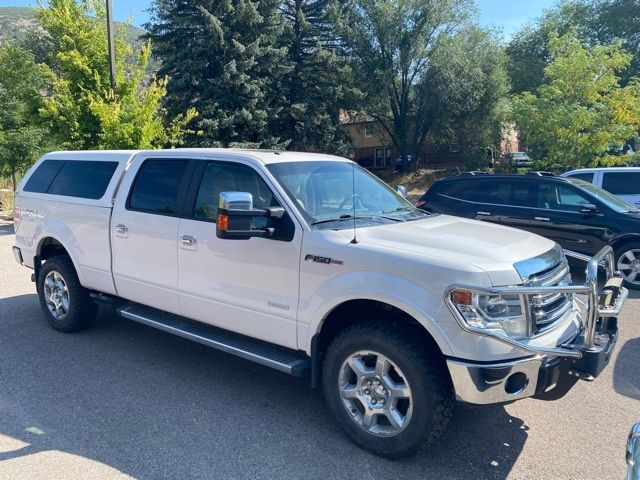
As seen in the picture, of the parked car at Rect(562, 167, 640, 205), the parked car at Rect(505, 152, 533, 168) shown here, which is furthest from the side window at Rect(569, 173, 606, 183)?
the parked car at Rect(505, 152, 533, 168)

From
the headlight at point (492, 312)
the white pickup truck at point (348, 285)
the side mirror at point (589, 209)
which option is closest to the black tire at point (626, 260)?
the side mirror at point (589, 209)

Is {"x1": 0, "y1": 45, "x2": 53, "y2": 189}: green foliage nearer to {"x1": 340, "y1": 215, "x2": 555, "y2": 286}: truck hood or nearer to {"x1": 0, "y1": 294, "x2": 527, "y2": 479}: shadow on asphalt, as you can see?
{"x1": 0, "y1": 294, "x2": 527, "y2": 479}: shadow on asphalt

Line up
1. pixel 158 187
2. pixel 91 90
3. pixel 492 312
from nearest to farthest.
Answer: pixel 492 312, pixel 158 187, pixel 91 90

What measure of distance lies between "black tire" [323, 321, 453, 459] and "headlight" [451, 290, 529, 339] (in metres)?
0.40

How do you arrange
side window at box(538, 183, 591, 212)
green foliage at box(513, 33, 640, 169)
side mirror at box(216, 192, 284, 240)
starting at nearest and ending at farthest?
side mirror at box(216, 192, 284, 240), side window at box(538, 183, 591, 212), green foliage at box(513, 33, 640, 169)

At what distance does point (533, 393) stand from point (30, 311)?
242 inches

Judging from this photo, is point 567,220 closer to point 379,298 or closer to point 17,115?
point 379,298

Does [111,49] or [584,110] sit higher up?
→ [111,49]

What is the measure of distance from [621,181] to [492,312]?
963cm

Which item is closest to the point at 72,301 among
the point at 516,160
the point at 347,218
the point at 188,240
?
the point at 188,240

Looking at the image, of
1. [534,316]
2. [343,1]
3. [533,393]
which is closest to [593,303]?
[534,316]

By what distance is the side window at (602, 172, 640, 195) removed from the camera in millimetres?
10906

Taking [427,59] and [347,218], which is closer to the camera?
[347,218]

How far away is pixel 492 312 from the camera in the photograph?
309 cm
